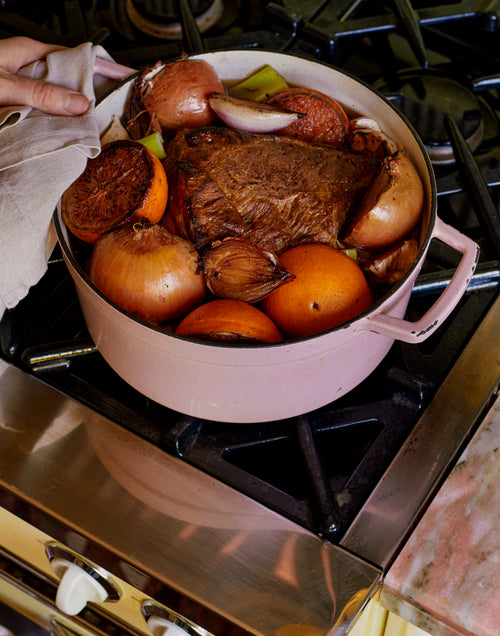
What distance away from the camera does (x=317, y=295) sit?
25.1 inches

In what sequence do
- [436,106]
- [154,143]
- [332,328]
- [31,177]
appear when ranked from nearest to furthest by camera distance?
[332,328], [31,177], [154,143], [436,106]

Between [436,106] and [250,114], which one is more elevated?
[250,114]

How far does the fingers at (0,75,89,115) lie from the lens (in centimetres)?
73

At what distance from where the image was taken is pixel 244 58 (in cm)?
82

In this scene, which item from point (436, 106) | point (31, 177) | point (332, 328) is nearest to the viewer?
point (332, 328)

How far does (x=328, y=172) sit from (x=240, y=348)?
29 centimetres

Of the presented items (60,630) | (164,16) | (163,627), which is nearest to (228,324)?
(163,627)

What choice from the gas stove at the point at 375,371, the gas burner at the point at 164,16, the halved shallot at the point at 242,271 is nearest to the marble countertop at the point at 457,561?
the gas stove at the point at 375,371

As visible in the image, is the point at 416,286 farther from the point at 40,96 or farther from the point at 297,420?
the point at 40,96

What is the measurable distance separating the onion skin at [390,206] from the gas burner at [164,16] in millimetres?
533

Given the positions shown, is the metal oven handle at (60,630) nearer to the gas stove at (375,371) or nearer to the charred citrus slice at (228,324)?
the gas stove at (375,371)

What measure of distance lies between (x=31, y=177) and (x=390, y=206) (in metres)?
0.37

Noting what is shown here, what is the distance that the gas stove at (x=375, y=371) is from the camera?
651mm

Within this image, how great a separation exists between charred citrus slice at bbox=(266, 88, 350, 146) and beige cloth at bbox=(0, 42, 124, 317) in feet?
0.75
